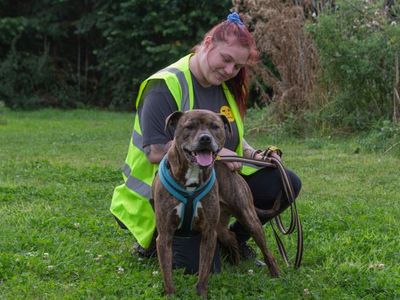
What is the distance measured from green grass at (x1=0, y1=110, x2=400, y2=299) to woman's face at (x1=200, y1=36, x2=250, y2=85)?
1229mm

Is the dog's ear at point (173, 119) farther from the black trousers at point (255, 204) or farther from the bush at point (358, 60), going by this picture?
the bush at point (358, 60)

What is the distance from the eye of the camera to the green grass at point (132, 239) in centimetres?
421

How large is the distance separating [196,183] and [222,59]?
0.86 meters

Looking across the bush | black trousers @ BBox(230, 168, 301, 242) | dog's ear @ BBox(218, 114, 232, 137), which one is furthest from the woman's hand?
the bush

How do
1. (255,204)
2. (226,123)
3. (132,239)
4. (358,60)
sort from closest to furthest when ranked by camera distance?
(226,123), (255,204), (132,239), (358,60)

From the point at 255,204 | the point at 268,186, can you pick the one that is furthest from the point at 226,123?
the point at 255,204

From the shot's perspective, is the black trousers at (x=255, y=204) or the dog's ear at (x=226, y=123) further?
the black trousers at (x=255, y=204)

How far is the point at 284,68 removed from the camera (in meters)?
12.4

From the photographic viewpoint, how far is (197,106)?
181 inches

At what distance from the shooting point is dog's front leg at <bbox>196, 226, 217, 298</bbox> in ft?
13.4

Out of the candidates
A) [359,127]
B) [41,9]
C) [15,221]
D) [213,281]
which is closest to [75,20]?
[41,9]

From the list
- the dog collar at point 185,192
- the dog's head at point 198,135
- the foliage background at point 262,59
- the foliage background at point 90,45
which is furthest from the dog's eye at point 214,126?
the foliage background at point 90,45

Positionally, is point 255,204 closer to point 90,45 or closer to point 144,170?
point 144,170

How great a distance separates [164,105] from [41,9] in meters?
18.3
